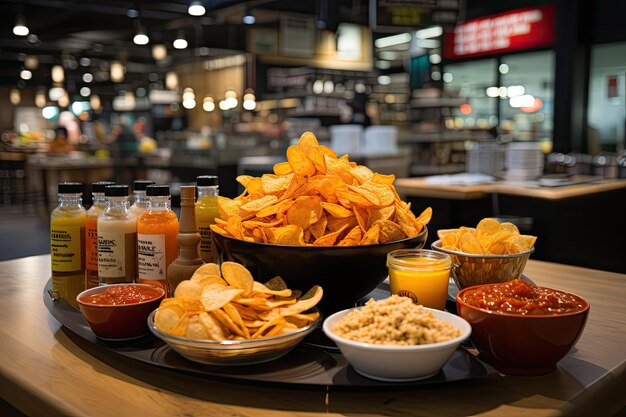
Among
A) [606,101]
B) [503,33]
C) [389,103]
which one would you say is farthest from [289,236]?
[389,103]

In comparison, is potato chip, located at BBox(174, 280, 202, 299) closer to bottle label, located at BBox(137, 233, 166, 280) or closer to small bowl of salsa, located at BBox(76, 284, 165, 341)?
small bowl of salsa, located at BBox(76, 284, 165, 341)

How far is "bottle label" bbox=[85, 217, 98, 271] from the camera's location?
64.7 inches

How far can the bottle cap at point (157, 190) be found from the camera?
61.3 inches

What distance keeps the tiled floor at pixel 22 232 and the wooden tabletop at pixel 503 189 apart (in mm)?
4836

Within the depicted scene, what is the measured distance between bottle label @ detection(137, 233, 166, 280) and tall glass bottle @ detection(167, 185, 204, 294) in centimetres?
4

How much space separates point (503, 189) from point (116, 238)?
3.97 meters

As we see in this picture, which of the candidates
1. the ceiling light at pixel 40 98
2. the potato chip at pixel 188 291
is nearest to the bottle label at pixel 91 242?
the potato chip at pixel 188 291

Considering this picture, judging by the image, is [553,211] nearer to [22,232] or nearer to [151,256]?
[151,256]

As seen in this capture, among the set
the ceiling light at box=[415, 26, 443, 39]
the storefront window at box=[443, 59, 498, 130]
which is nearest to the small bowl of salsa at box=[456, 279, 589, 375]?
the storefront window at box=[443, 59, 498, 130]

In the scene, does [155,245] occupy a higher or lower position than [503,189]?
higher

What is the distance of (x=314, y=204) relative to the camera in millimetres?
1481

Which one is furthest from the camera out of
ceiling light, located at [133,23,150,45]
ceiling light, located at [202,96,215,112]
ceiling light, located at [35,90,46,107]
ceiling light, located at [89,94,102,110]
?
ceiling light, located at [89,94,102,110]


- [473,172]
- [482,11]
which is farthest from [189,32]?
[473,172]

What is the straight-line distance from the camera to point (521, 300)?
1.24 m
